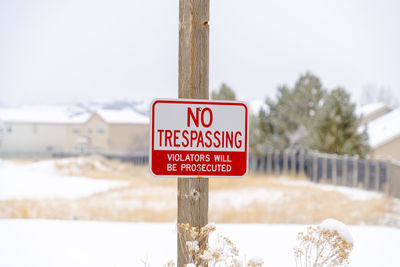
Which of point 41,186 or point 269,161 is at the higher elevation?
point 269,161

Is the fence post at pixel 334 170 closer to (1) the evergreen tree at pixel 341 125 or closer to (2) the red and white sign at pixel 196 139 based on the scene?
(1) the evergreen tree at pixel 341 125

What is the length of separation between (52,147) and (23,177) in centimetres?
2602

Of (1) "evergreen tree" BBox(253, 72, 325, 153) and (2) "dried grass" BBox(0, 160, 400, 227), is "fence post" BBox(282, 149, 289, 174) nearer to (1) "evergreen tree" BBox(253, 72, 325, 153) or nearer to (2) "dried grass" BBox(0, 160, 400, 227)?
(1) "evergreen tree" BBox(253, 72, 325, 153)

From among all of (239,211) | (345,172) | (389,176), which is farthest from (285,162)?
(239,211)

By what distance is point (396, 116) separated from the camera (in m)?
37.7

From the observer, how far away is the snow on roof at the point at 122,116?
5116 centimetres

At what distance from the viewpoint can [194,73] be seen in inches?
136

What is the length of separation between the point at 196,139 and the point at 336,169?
2373cm

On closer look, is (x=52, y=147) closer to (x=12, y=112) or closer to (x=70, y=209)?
(x=12, y=112)

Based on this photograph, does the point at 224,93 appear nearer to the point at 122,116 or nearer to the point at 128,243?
the point at 122,116

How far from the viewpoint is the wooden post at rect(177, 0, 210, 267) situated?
11.4ft

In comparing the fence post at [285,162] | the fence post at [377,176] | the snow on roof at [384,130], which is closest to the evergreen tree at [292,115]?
the fence post at [285,162]

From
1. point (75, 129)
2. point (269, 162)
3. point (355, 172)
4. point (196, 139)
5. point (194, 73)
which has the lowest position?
point (269, 162)

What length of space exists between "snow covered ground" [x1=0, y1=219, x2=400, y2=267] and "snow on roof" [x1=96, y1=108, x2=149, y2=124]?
4351cm
